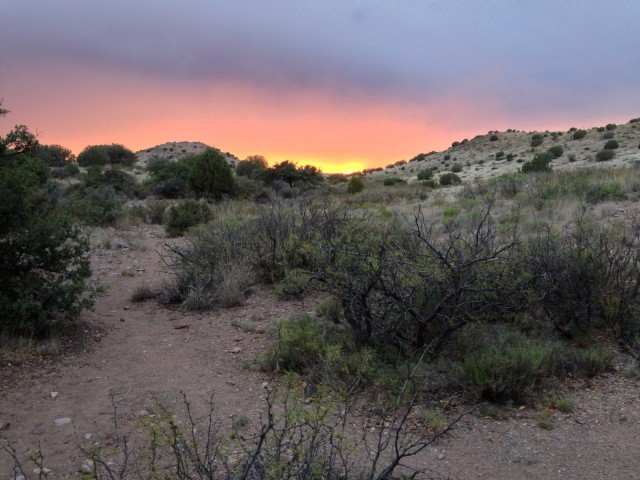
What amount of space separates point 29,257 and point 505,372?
19.8ft

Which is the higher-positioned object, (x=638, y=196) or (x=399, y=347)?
(x=638, y=196)

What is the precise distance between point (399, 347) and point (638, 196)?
10.7 m

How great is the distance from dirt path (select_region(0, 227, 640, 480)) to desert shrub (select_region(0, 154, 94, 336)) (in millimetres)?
671

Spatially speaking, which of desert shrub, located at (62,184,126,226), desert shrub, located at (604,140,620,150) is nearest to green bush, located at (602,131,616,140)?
desert shrub, located at (604,140,620,150)

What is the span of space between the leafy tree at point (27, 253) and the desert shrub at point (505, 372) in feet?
16.3

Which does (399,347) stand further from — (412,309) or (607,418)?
(607,418)

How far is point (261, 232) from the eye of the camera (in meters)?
10.4

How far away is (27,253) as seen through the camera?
6473mm

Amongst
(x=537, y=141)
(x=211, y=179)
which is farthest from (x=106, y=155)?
(x=537, y=141)

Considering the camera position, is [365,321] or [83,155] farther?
[83,155]

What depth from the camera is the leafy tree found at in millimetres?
6133

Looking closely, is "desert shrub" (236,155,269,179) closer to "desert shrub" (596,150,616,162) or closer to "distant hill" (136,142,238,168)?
"distant hill" (136,142,238,168)

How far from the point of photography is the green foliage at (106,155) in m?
48.2

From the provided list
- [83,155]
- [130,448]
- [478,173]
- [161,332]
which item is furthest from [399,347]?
[83,155]
